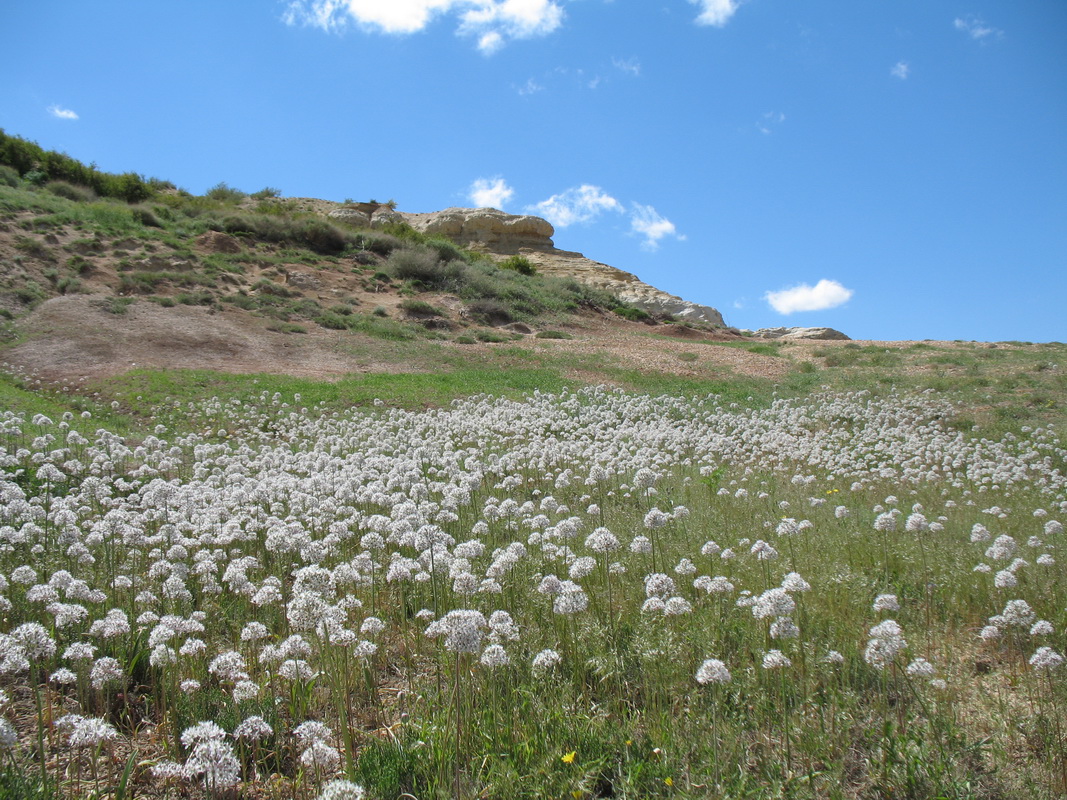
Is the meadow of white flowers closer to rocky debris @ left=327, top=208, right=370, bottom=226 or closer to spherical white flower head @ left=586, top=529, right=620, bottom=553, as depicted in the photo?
spherical white flower head @ left=586, top=529, right=620, bottom=553

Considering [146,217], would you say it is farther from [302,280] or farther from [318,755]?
[318,755]

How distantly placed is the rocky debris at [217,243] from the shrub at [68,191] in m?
9.64

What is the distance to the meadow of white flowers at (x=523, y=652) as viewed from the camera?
302 cm

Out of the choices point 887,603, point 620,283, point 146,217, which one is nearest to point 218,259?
point 146,217

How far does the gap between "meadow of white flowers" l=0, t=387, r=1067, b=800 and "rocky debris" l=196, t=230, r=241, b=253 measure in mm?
32185

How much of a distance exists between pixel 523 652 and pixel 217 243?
38823mm

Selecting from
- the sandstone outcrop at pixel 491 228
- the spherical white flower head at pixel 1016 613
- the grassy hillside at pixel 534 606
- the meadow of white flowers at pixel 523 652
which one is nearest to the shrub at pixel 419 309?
the grassy hillside at pixel 534 606

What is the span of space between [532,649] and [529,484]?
225 inches

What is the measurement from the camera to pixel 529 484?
9.88m

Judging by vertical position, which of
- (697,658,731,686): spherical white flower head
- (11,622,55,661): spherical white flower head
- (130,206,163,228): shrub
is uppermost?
(130,206,163,228): shrub

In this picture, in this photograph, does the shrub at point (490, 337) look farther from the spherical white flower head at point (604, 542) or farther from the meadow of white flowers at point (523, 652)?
the spherical white flower head at point (604, 542)

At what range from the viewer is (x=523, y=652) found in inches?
163

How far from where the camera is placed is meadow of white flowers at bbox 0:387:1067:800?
119 inches

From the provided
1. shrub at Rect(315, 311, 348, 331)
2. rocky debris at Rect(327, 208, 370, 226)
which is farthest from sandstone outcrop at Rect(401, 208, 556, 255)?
shrub at Rect(315, 311, 348, 331)
